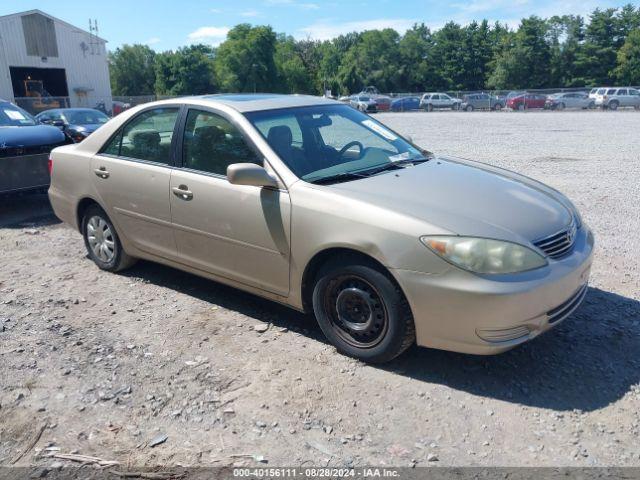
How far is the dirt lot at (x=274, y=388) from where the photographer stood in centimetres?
290

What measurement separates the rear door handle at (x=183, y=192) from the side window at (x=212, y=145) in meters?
0.19

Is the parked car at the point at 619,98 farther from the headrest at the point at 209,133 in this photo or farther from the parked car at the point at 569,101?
the headrest at the point at 209,133

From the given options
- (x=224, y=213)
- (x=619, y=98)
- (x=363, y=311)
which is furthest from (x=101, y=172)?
(x=619, y=98)

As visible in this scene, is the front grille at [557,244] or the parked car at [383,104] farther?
the parked car at [383,104]

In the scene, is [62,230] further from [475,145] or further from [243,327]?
[475,145]

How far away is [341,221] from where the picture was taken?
3523 mm

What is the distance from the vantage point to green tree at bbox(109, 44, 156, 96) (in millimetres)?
91625

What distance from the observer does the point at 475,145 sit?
1684 cm

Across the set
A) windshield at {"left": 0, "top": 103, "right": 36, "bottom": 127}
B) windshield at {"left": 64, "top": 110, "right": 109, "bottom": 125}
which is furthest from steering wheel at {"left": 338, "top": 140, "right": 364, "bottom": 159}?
windshield at {"left": 64, "top": 110, "right": 109, "bottom": 125}

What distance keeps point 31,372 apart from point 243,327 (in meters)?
1.49

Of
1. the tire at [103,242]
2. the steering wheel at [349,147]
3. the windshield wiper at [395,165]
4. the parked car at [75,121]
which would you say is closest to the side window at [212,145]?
the steering wheel at [349,147]

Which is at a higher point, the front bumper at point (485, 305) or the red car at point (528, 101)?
the front bumper at point (485, 305)

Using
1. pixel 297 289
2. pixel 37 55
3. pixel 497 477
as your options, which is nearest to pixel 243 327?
pixel 297 289

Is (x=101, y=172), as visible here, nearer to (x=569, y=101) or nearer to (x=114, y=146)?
(x=114, y=146)
